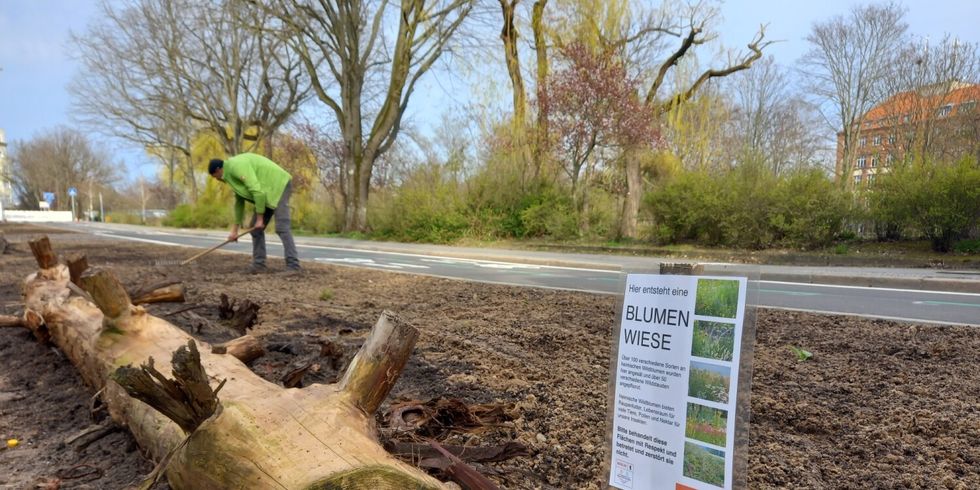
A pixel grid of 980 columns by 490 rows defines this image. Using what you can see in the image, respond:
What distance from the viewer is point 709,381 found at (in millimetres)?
1409

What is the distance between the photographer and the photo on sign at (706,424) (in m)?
1.38

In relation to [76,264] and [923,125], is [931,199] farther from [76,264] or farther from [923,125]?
[76,264]

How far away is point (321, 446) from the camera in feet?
5.03

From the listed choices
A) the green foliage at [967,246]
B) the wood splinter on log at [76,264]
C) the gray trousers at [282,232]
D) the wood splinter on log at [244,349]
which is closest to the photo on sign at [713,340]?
the wood splinter on log at [244,349]

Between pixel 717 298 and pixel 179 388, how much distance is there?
56.8 inches

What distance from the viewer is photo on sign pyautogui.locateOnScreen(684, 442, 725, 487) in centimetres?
138

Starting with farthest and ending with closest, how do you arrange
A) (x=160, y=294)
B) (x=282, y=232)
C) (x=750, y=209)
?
(x=750, y=209) → (x=282, y=232) → (x=160, y=294)

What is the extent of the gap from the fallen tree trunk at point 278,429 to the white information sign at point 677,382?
0.58m

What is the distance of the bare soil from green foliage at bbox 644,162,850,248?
33.0ft

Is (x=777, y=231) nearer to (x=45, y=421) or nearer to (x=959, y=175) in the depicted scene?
(x=959, y=175)

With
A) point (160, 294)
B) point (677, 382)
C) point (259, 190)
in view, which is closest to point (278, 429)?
point (677, 382)

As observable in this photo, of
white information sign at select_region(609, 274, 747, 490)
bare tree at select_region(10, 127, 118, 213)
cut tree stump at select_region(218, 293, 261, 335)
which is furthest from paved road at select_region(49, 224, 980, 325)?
bare tree at select_region(10, 127, 118, 213)

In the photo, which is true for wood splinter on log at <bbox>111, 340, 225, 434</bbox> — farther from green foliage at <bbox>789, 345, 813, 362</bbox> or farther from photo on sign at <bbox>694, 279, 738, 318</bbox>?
green foliage at <bbox>789, 345, 813, 362</bbox>

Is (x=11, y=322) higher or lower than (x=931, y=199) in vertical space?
lower
